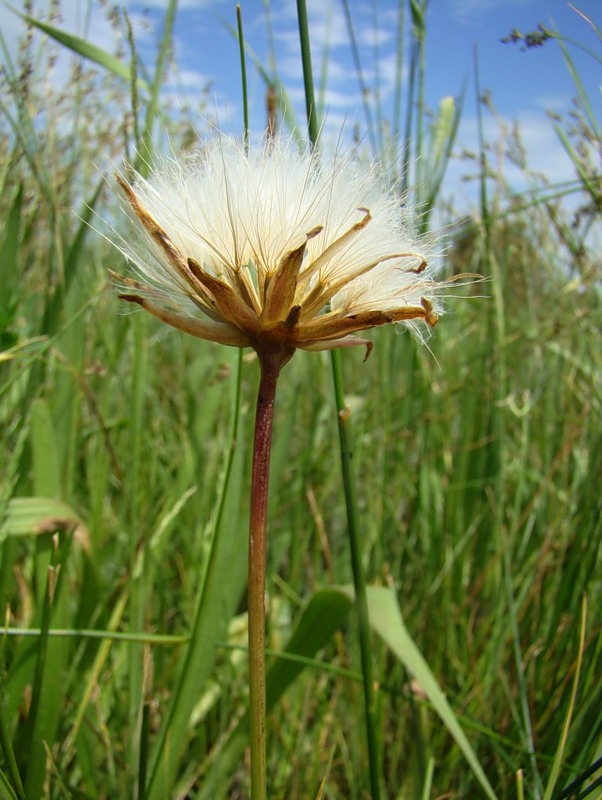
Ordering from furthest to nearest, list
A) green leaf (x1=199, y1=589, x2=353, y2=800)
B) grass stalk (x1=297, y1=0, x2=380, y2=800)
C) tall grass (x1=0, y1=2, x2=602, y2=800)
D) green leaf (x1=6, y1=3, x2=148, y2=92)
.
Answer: green leaf (x1=6, y1=3, x2=148, y2=92) < tall grass (x1=0, y1=2, x2=602, y2=800) < green leaf (x1=199, y1=589, x2=353, y2=800) < grass stalk (x1=297, y1=0, x2=380, y2=800)

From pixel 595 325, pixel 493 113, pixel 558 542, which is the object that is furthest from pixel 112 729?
pixel 493 113

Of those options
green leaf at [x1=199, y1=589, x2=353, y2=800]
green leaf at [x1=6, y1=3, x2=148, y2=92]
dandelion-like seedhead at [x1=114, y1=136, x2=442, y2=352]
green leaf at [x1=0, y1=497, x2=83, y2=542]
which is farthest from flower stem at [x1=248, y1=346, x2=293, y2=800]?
green leaf at [x1=6, y1=3, x2=148, y2=92]

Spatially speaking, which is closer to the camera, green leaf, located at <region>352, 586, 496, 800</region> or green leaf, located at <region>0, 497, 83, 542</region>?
green leaf, located at <region>352, 586, 496, 800</region>

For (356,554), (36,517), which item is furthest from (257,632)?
(36,517)

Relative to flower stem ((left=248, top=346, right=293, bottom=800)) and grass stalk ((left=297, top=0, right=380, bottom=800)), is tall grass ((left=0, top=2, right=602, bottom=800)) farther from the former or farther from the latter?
flower stem ((left=248, top=346, right=293, bottom=800))

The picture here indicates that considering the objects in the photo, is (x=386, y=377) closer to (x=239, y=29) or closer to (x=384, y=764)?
(x=384, y=764)

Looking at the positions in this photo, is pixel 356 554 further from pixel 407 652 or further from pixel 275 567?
pixel 275 567

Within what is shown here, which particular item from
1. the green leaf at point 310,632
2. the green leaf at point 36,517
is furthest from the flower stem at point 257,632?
the green leaf at point 36,517
